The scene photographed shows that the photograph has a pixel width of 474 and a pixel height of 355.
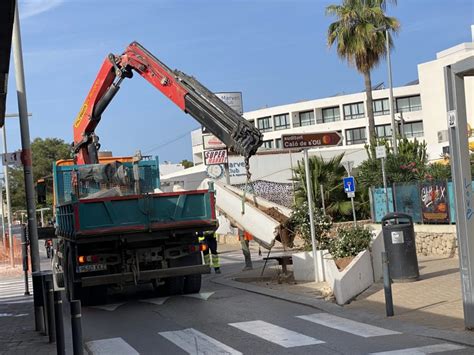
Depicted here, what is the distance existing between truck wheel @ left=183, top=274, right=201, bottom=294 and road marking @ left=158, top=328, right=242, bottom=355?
4.25 m

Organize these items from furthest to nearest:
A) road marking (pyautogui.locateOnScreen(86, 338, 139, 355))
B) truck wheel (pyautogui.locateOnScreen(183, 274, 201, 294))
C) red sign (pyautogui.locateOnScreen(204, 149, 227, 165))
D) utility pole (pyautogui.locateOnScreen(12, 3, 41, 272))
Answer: red sign (pyautogui.locateOnScreen(204, 149, 227, 165)) < truck wheel (pyautogui.locateOnScreen(183, 274, 201, 294)) < utility pole (pyautogui.locateOnScreen(12, 3, 41, 272)) < road marking (pyautogui.locateOnScreen(86, 338, 139, 355))

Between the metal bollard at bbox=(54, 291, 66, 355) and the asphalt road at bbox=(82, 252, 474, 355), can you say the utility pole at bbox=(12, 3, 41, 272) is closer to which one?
the asphalt road at bbox=(82, 252, 474, 355)

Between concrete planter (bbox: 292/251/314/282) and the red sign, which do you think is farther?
the red sign

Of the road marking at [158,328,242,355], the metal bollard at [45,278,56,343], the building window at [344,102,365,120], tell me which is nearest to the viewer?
the road marking at [158,328,242,355]

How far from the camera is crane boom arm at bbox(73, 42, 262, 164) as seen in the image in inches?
Answer: 447

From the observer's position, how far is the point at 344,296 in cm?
1131

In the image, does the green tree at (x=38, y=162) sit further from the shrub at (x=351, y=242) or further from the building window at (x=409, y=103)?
→ the shrub at (x=351, y=242)

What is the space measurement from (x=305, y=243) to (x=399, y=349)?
7282 mm

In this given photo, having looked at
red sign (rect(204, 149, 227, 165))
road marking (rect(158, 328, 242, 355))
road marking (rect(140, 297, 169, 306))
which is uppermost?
red sign (rect(204, 149, 227, 165))

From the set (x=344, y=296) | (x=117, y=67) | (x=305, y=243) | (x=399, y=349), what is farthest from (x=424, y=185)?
(x=399, y=349)

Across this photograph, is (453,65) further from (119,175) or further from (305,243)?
(119,175)

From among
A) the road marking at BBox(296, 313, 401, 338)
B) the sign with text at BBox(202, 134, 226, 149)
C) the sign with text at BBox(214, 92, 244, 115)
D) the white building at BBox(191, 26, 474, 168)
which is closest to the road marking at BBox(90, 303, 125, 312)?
the road marking at BBox(296, 313, 401, 338)

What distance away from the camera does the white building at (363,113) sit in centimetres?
5312

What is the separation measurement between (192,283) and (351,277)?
4011 millimetres
